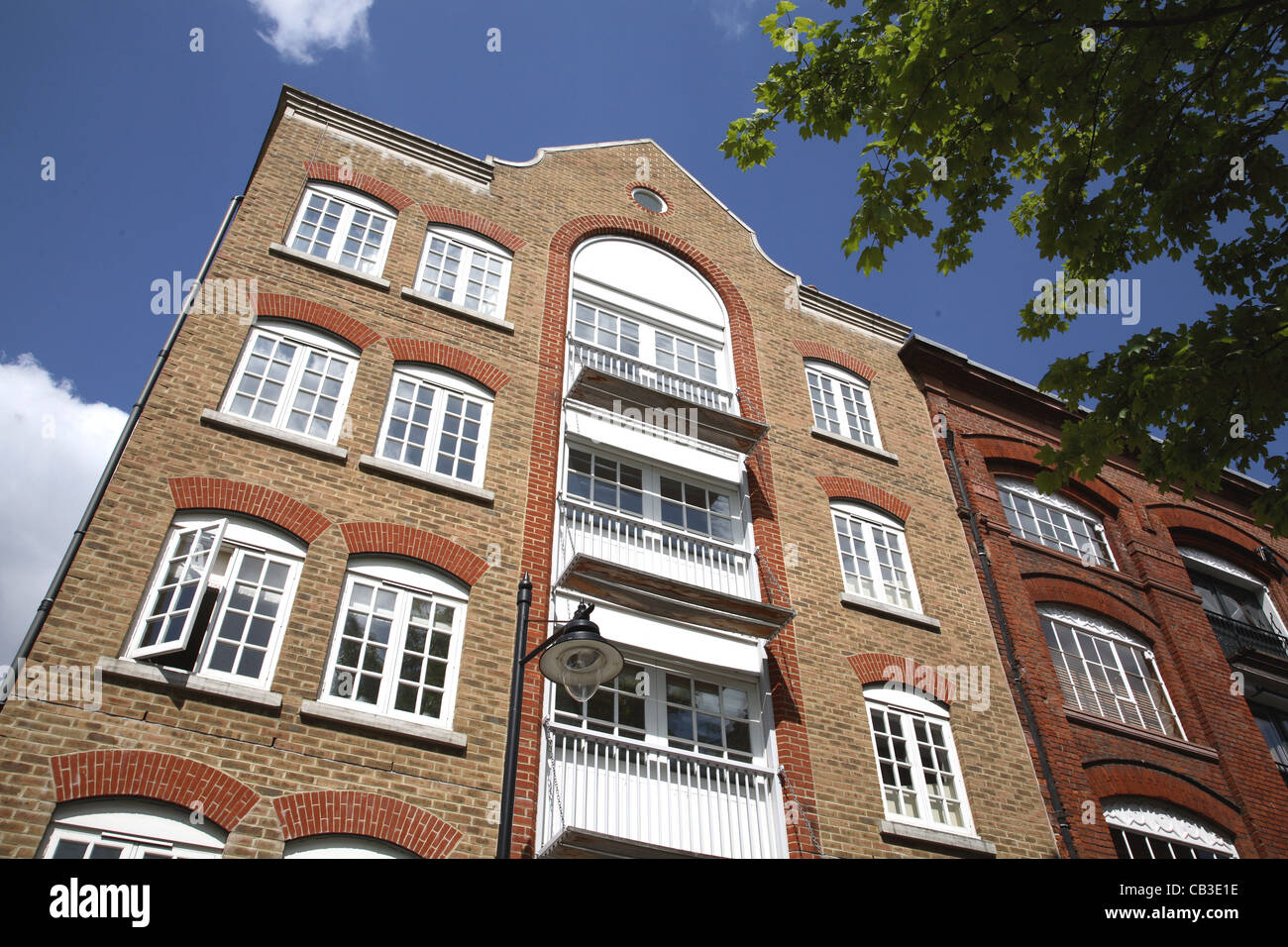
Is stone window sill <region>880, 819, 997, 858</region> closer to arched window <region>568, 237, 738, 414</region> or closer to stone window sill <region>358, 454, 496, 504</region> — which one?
stone window sill <region>358, 454, 496, 504</region>

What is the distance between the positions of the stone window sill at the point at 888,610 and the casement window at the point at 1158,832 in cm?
358

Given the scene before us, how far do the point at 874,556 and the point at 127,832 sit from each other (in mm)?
10981

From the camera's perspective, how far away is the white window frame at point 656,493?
12852 mm

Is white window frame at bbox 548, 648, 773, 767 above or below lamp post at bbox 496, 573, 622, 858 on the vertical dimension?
above

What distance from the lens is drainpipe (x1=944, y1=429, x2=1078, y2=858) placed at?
504 inches

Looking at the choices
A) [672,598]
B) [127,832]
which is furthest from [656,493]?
[127,832]

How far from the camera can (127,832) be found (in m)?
7.96

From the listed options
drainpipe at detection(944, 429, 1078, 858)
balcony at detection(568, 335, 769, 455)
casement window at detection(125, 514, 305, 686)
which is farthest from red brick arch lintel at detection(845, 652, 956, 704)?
casement window at detection(125, 514, 305, 686)

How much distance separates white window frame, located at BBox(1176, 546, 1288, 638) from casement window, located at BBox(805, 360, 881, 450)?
25.5 ft

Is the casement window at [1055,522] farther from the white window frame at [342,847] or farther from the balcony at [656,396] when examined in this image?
the white window frame at [342,847]

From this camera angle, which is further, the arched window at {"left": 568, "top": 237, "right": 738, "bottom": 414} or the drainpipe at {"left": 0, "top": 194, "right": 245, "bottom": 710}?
the arched window at {"left": 568, "top": 237, "right": 738, "bottom": 414}

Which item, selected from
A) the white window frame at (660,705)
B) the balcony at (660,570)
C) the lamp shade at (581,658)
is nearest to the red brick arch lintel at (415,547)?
the balcony at (660,570)

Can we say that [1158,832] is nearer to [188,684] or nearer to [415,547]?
[415,547]

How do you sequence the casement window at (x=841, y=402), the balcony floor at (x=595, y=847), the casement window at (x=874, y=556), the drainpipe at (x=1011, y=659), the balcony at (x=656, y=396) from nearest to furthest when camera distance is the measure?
1. the balcony floor at (x=595, y=847)
2. the drainpipe at (x=1011, y=659)
3. the balcony at (x=656, y=396)
4. the casement window at (x=874, y=556)
5. the casement window at (x=841, y=402)
